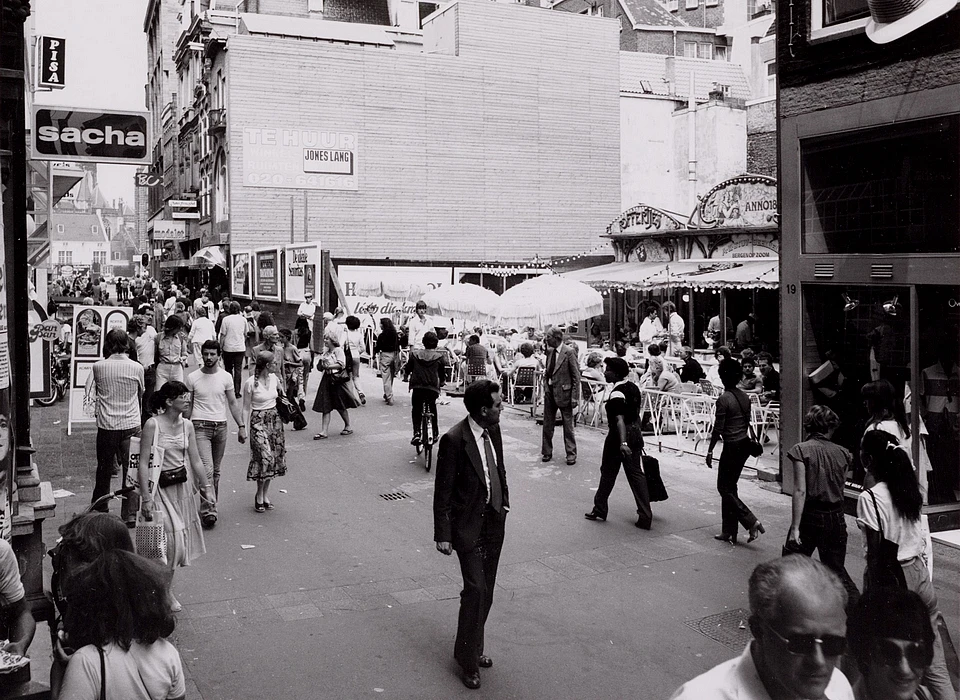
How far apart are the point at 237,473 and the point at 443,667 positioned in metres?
6.55

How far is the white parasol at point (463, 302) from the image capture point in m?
19.9

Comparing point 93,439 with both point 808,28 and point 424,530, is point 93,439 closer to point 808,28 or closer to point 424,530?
point 424,530

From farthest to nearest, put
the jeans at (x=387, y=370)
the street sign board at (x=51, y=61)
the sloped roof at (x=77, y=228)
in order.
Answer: the sloped roof at (x=77, y=228) < the jeans at (x=387, y=370) < the street sign board at (x=51, y=61)

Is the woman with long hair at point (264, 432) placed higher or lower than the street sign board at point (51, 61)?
lower

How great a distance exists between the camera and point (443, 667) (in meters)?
6.02

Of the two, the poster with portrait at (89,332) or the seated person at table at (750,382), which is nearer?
the poster with portrait at (89,332)

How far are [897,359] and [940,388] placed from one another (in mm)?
668

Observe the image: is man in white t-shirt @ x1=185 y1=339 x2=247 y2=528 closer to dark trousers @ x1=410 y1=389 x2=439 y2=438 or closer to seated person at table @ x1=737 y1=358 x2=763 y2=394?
dark trousers @ x1=410 y1=389 x2=439 y2=438

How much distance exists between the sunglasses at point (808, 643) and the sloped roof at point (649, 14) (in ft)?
165

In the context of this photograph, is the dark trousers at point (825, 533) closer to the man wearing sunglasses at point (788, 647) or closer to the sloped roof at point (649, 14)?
the man wearing sunglasses at point (788, 647)

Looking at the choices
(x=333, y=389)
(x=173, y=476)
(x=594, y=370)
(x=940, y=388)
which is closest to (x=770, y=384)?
(x=594, y=370)

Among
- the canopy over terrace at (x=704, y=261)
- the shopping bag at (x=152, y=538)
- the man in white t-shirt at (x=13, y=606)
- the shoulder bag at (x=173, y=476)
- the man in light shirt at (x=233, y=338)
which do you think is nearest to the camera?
the man in white t-shirt at (x=13, y=606)

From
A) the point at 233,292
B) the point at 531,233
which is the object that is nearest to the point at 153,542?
the point at 233,292

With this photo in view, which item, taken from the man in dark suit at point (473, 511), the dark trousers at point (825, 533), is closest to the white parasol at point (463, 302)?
the dark trousers at point (825, 533)
